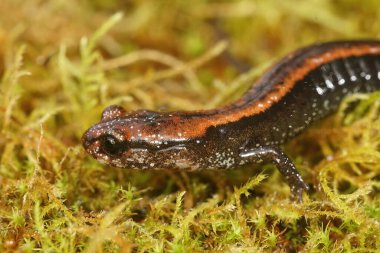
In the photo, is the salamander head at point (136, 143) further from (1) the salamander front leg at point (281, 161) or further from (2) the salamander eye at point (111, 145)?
(1) the salamander front leg at point (281, 161)

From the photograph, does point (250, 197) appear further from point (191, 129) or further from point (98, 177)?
point (98, 177)

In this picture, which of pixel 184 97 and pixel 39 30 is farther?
pixel 39 30

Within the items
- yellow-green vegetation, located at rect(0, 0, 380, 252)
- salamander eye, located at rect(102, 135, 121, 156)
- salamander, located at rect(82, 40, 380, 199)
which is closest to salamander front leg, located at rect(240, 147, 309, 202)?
salamander, located at rect(82, 40, 380, 199)

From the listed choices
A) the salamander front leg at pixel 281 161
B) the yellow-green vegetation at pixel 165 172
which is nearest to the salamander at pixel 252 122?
the salamander front leg at pixel 281 161

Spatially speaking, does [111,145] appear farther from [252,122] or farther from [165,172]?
[252,122]

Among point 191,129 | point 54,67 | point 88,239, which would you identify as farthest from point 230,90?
point 88,239

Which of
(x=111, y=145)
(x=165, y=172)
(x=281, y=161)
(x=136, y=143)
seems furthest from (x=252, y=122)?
(x=111, y=145)
